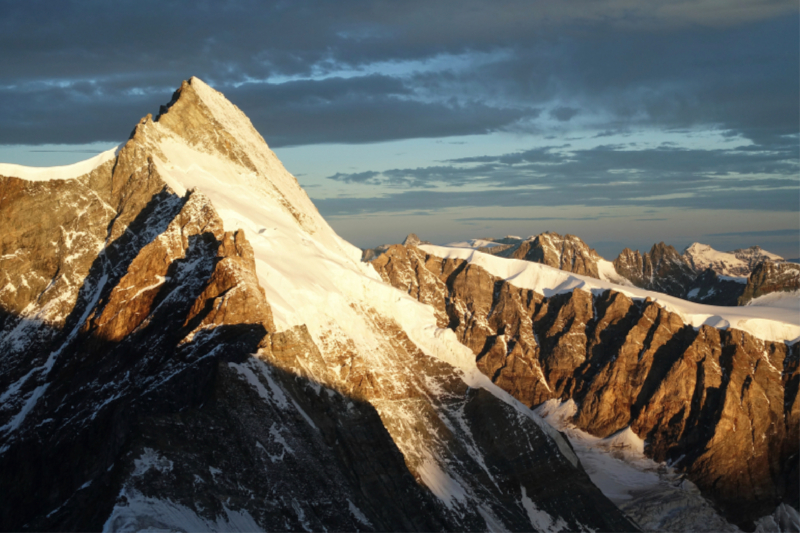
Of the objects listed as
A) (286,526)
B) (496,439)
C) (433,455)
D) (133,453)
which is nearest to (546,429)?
(496,439)

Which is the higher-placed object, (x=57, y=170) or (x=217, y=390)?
(x=57, y=170)

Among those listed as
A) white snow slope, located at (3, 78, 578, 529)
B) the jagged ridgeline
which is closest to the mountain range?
the jagged ridgeline

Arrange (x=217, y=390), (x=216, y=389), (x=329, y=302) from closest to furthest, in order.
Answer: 1. (x=217, y=390)
2. (x=216, y=389)
3. (x=329, y=302)

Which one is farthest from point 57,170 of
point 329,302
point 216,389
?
point 216,389

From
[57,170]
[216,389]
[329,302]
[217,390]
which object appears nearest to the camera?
[217,390]

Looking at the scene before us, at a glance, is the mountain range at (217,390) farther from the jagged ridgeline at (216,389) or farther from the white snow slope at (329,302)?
the white snow slope at (329,302)

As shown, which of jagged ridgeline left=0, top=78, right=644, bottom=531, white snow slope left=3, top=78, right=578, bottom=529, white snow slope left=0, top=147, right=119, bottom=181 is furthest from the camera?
white snow slope left=0, top=147, right=119, bottom=181

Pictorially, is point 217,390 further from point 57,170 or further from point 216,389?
point 57,170

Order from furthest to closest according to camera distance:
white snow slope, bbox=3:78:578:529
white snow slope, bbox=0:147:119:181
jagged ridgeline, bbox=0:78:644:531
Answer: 1. white snow slope, bbox=0:147:119:181
2. white snow slope, bbox=3:78:578:529
3. jagged ridgeline, bbox=0:78:644:531

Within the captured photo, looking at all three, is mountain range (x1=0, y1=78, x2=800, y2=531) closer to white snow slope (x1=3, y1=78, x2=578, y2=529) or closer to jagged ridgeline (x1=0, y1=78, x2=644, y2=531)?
jagged ridgeline (x1=0, y1=78, x2=644, y2=531)
